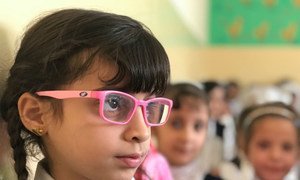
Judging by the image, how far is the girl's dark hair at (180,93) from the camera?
1722 mm

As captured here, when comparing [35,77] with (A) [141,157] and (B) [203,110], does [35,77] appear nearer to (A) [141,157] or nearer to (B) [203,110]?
(A) [141,157]

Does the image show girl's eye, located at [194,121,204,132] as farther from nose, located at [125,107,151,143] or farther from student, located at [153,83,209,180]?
nose, located at [125,107,151,143]

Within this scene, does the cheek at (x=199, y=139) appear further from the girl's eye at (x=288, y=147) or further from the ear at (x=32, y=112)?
the ear at (x=32, y=112)

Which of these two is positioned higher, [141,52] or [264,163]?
[141,52]

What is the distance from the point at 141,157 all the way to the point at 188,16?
9.19 ft

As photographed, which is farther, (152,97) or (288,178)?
(288,178)

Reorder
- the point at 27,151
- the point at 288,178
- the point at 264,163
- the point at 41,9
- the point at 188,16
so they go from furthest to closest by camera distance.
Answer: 1. the point at 188,16
2. the point at 288,178
3. the point at 264,163
4. the point at 41,9
5. the point at 27,151

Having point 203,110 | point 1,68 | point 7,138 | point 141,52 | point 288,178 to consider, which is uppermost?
point 141,52

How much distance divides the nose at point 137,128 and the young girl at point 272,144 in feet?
3.13

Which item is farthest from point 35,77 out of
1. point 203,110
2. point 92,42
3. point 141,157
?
point 203,110

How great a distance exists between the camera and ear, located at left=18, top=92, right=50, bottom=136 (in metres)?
0.85

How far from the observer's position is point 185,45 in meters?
3.44

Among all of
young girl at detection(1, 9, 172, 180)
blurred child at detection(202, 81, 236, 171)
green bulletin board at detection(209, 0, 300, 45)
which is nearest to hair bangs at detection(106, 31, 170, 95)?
young girl at detection(1, 9, 172, 180)

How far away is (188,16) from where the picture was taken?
357cm
